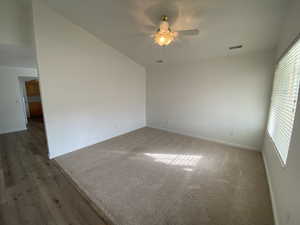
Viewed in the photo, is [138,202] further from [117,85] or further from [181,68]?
[181,68]

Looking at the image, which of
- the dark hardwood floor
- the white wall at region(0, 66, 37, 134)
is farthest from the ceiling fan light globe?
the white wall at region(0, 66, 37, 134)

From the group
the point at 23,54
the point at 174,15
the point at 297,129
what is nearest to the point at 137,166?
the point at 297,129

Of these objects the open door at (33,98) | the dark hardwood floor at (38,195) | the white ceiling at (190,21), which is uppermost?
the white ceiling at (190,21)

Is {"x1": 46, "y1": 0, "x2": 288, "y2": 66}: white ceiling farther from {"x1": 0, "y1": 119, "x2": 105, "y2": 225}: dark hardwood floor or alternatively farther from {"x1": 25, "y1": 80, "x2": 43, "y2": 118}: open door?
{"x1": 25, "y1": 80, "x2": 43, "y2": 118}: open door

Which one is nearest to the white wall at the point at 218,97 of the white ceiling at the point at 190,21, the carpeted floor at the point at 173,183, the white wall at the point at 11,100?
the white ceiling at the point at 190,21

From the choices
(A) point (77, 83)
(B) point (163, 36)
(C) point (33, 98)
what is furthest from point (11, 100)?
(B) point (163, 36)

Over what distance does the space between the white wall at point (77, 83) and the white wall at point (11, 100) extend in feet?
9.37

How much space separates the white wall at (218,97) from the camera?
9.68 feet

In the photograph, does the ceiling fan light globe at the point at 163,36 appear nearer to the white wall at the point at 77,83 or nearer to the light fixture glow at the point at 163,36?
the light fixture glow at the point at 163,36

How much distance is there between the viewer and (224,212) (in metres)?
1.55

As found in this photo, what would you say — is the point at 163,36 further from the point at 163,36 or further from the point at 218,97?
the point at 218,97

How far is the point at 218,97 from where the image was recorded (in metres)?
3.47

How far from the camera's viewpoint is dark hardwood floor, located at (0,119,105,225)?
146 cm

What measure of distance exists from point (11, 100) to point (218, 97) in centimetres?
633
